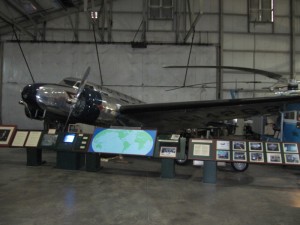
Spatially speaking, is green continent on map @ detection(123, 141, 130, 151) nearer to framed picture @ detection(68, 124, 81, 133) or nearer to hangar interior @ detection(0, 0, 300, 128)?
framed picture @ detection(68, 124, 81, 133)

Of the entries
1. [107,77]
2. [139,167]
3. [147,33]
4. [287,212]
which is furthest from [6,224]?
[147,33]

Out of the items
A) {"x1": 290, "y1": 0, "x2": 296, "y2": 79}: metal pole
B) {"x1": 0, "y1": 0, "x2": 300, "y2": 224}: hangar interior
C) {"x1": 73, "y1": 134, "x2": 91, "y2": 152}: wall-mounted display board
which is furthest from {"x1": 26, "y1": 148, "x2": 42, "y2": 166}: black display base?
{"x1": 290, "y1": 0, "x2": 296, "y2": 79}: metal pole

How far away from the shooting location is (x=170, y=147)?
756 cm

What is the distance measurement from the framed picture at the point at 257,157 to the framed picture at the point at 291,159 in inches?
21.6

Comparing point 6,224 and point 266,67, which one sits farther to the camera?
point 266,67

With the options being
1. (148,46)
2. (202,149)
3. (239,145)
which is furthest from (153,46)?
(239,145)

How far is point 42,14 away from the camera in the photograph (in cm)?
1991

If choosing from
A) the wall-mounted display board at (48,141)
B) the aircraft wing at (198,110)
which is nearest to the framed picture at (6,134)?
the wall-mounted display board at (48,141)

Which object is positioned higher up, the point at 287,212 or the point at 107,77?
the point at 107,77

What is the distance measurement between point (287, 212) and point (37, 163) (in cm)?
701

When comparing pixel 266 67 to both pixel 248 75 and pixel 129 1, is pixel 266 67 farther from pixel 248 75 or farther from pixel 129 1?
pixel 129 1

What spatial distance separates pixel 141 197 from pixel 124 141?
2.32m

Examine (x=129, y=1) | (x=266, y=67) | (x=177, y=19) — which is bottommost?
(x=266, y=67)

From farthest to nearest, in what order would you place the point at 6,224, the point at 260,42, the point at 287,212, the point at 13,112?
1. the point at 260,42
2. the point at 13,112
3. the point at 287,212
4. the point at 6,224
